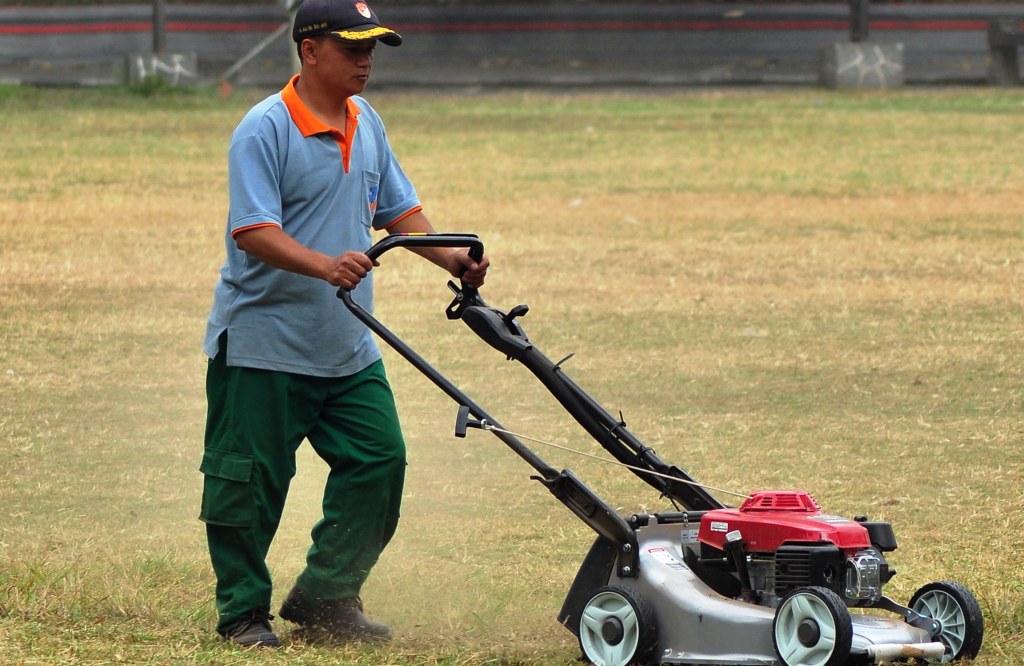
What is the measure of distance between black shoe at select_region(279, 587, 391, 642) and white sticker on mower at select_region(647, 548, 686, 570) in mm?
844

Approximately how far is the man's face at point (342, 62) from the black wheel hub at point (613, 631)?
1525 mm

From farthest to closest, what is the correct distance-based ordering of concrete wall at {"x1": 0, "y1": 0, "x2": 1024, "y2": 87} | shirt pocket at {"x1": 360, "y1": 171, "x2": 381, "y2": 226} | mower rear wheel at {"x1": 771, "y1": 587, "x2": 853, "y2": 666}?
concrete wall at {"x1": 0, "y1": 0, "x2": 1024, "y2": 87}, shirt pocket at {"x1": 360, "y1": 171, "x2": 381, "y2": 226}, mower rear wheel at {"x1": 771, "y1": 587, "x2": 853, "y2": 666}

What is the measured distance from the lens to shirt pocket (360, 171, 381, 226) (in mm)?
4676

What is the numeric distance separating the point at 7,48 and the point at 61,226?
19178 millimetres

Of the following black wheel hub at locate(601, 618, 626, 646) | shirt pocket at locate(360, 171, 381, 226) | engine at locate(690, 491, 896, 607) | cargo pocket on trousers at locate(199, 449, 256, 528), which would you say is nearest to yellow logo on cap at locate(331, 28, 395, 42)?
shirt pocket at locate(360, 171, 381, 226)

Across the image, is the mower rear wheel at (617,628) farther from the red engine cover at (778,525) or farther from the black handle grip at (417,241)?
the black handle grip at (417,241)

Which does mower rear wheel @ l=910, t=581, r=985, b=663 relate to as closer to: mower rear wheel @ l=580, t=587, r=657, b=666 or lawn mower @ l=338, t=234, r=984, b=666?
lawn mower @ l=338, t=234, r=984, b=666

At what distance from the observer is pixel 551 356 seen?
9.11m

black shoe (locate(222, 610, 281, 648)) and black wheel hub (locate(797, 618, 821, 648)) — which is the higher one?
black wheel hub (locate(797, 618, 821, 648))

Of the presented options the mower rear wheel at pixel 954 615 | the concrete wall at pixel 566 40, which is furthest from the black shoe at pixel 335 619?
the concrete wall at pixel 566 40

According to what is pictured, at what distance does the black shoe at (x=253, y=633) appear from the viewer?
14.7 ft

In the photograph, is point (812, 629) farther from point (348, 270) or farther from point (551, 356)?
point (551, 356)

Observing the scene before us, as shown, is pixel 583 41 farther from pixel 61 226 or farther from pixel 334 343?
pixel 334 343

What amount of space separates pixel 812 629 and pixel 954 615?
1.81ft
